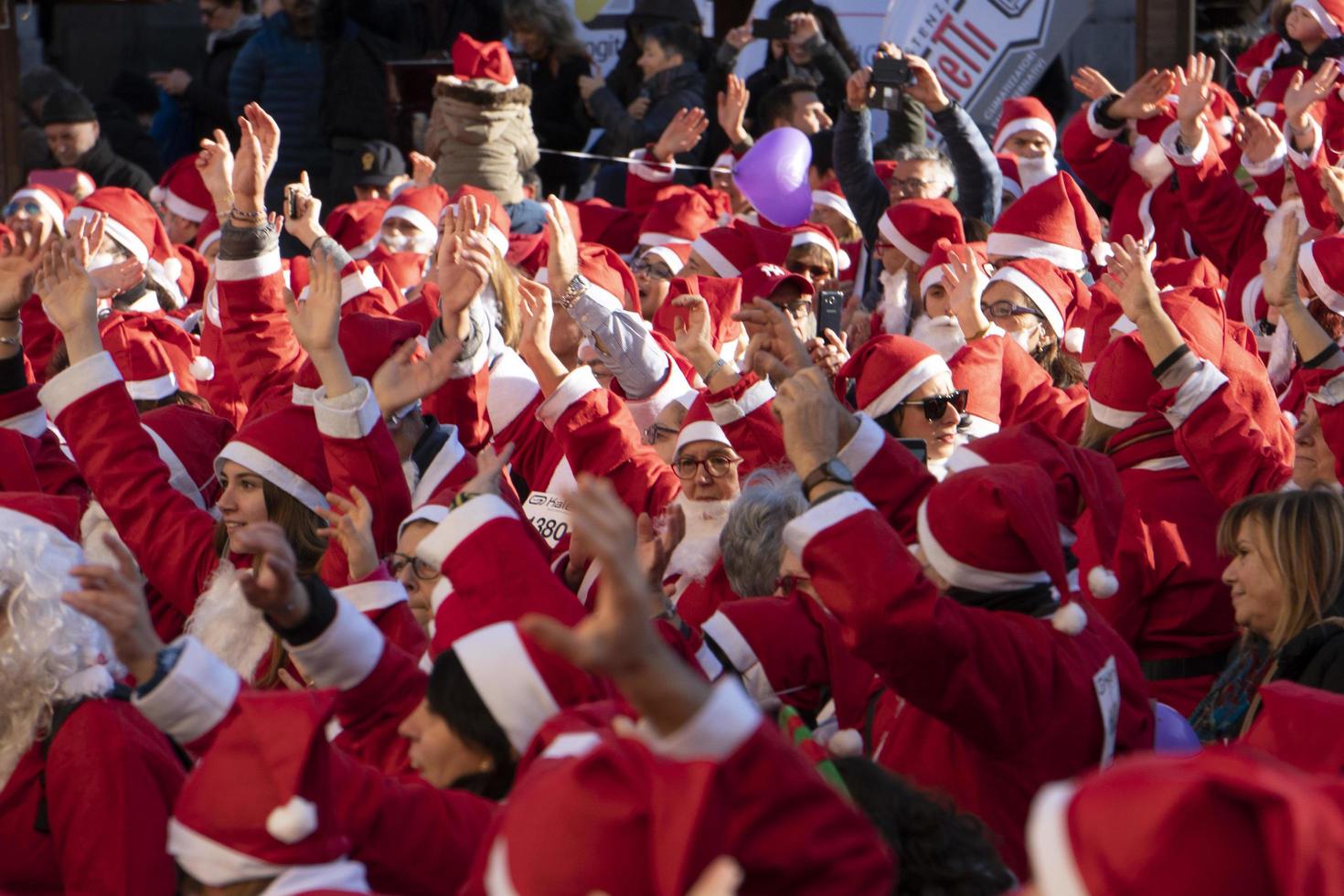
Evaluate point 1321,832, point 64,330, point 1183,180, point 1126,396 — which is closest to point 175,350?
point 64,330

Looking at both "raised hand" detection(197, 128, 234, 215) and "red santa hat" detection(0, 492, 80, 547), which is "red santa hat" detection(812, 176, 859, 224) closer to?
"raised hand" detection(197, 128, 234, 215)

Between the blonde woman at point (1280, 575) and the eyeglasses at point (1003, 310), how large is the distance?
2.31 m

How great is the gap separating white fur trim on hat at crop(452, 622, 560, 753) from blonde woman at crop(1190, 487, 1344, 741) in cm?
169

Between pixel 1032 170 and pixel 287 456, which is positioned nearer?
pixel 287 456

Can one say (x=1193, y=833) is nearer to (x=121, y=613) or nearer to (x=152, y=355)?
(x=121, y=613)

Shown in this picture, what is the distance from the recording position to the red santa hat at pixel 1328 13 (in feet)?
26.1

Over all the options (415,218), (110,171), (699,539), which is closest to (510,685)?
(699,539)

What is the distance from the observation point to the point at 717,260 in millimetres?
8070

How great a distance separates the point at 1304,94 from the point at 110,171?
22.2ft

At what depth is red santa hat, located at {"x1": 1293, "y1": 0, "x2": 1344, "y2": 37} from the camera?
797cm

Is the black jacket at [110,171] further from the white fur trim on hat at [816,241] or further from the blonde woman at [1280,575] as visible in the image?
the blonde woman at [1280,575]

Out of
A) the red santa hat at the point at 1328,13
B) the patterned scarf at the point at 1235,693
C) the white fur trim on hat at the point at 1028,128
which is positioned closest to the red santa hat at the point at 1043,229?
the white fur trim on hat at the point at 1028,128

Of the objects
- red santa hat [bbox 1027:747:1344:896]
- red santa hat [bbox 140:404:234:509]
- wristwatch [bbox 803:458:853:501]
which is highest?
red santa hat [bbox 1027:747:1344:896]


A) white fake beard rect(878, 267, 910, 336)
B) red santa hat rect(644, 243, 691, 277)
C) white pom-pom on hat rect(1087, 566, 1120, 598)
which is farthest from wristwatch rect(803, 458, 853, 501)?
red santa hat rect(644, 243, 691, 277)
